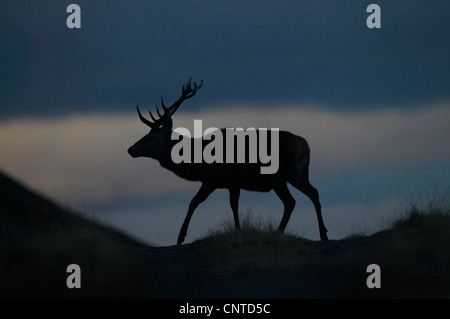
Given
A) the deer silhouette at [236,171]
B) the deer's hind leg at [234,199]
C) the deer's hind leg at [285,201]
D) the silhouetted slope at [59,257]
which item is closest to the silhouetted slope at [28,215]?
the silhouetted slope at [59,257]

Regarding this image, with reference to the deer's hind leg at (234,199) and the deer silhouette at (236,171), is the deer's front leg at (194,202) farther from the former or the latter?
the deer's hind leg at (234,199)

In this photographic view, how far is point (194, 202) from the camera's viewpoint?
57.5ft

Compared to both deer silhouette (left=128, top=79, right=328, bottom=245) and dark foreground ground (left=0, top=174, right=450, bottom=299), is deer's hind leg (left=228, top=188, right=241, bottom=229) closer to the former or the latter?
deer silhouette (left=128, top=79, right=328, bottom=245)

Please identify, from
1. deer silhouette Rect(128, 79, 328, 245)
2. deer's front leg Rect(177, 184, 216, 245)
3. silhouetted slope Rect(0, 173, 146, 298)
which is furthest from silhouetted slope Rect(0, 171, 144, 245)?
deer silhouette Rect(128, 79, 328, 245)

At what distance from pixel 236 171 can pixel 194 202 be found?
121 cm

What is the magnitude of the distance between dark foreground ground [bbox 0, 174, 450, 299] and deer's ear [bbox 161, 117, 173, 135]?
2.93m

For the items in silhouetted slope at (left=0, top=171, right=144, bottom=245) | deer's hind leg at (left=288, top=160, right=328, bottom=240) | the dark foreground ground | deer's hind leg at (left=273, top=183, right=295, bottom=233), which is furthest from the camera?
deer's hind leg at (left=288, top=160, right=328, bottom=240)

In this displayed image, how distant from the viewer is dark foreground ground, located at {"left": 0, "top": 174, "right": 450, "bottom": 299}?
12.7 m

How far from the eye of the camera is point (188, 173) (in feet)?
61.0

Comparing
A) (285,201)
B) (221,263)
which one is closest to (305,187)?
(285,201)

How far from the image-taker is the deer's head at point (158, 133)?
18.3 metres
